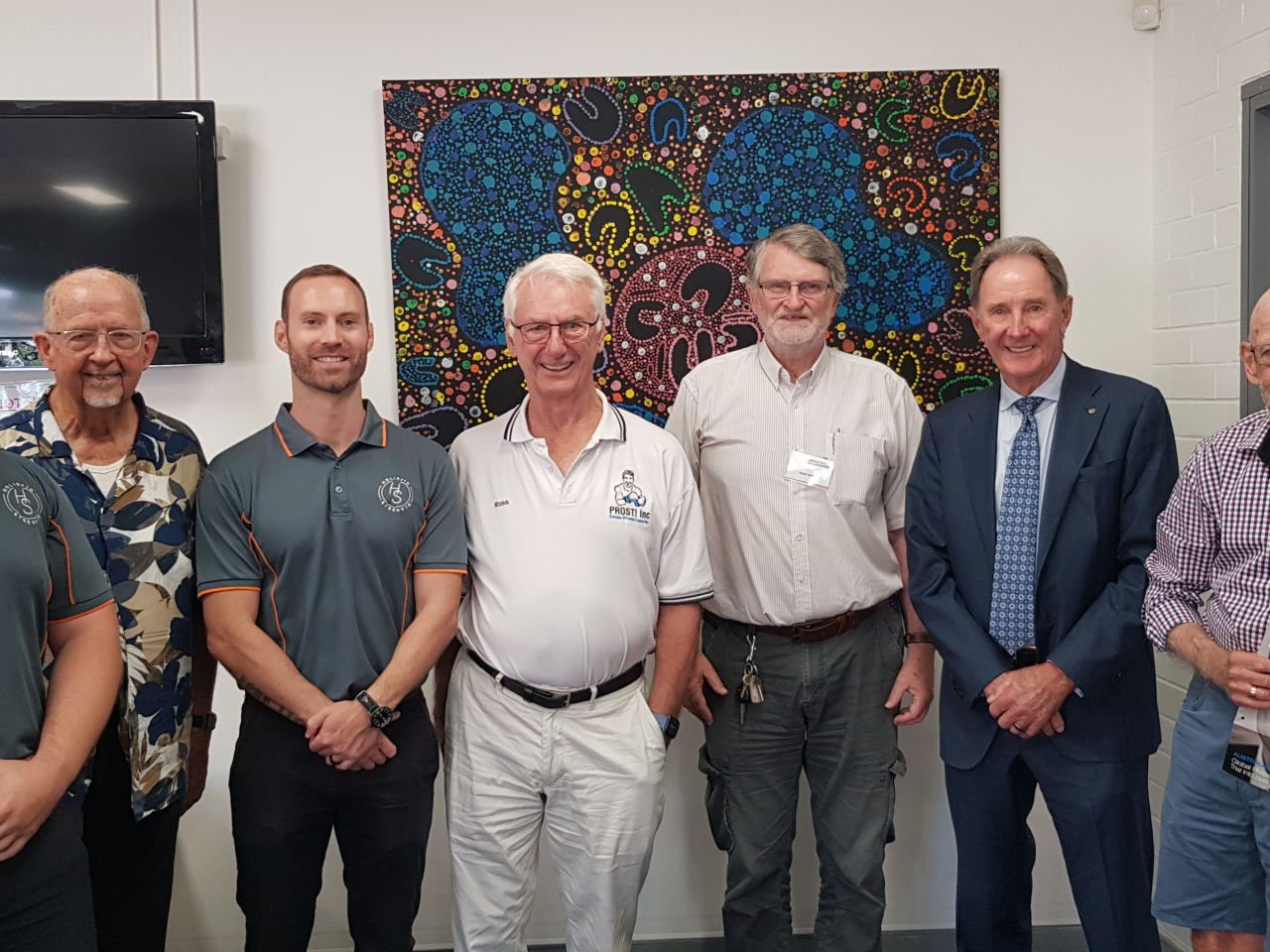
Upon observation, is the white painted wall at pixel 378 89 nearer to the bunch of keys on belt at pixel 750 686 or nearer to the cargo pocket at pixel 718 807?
the cargo pocket at pixel 718 807

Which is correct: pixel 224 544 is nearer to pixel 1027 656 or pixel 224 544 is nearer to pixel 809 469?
pixel 809 469

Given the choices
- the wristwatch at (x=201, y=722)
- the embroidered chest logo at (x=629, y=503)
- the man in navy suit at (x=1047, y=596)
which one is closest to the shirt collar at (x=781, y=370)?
the man in navy suit at (x=1047, y=596)

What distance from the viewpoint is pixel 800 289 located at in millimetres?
2883

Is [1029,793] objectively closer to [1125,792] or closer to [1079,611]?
[1125,792]

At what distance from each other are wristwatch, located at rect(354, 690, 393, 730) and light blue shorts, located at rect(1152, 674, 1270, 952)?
5.50ft

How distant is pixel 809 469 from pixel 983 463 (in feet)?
1.46

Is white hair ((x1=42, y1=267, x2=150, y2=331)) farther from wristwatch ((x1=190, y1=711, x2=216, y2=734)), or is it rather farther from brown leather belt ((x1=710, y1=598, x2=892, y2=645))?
brown leather belt ((x1=710, y1=598, x2=892, y2=645))

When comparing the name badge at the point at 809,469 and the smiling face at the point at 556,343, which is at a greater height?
the smiling face at the point at 556,343

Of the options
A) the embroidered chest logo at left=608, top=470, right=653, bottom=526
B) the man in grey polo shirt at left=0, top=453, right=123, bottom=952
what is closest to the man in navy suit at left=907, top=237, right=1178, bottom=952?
the embroidered chest logo at left=608, top=470, right=653, bottom=526

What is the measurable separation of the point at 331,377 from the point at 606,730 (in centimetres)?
100

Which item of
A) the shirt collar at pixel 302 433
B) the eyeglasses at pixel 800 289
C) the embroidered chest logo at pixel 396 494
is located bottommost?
the embroidered chest logo at pixel 396 494

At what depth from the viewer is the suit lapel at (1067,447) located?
255 cm

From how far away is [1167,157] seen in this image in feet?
11.1

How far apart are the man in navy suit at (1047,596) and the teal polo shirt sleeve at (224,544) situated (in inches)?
61.8
